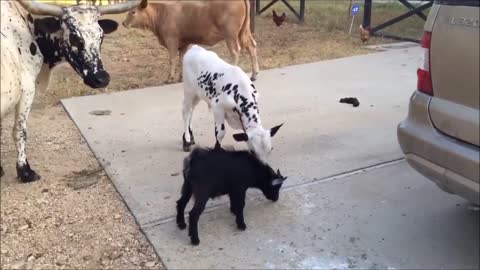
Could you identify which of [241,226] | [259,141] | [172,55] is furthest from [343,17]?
[241,226]

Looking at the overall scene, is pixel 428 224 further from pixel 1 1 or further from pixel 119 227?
pixel 1 1

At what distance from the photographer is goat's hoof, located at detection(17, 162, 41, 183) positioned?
452 cm

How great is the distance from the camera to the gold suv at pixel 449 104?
273 cm

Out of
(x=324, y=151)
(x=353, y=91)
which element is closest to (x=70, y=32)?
(x=324, y=151)

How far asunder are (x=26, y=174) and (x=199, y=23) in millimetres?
3925

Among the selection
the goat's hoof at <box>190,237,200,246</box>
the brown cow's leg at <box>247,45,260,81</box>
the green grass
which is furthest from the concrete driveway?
the green grass

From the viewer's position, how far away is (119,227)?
148 inches

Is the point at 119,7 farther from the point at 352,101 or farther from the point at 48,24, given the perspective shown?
the point at 352,101

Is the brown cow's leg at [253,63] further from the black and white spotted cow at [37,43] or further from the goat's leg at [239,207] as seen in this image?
the goat's leg at [239,207]

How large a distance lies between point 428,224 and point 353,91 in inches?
132

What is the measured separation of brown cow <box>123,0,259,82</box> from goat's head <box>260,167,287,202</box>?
389cm

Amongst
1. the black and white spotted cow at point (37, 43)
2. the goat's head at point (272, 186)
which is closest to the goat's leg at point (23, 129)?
the black and white spotted cow at point (37, 43)

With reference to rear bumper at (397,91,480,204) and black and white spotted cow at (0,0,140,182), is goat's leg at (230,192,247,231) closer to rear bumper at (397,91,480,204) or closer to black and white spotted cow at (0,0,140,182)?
rear bumper at (397,91,480,204)

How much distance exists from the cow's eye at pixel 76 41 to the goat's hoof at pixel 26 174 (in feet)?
3.58
